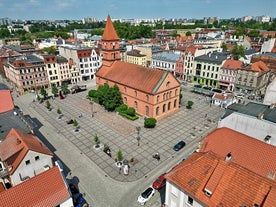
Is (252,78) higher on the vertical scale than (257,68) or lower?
lower

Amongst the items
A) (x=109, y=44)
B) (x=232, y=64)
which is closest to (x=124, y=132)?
(x=109, y=44)

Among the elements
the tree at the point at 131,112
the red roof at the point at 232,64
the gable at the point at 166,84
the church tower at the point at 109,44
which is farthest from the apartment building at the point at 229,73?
the tree at the point at 131,112

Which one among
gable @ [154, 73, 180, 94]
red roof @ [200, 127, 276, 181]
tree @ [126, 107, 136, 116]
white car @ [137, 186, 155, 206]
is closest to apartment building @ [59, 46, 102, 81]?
tree @ [126, 107, 136, 116]

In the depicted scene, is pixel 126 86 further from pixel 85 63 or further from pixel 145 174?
pixel 85 63

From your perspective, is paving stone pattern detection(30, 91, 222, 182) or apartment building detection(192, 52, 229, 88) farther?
apartment building detection(192, 52, 229, 88)

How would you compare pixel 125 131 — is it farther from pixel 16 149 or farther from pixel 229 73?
pixel 229 73

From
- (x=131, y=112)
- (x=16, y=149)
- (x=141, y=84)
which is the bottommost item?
(x=131, y=112)

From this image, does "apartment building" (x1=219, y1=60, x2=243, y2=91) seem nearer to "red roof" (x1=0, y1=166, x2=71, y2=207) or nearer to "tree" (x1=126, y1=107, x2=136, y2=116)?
"tree" (x1=126, y1=107, x2=136, y2=116)

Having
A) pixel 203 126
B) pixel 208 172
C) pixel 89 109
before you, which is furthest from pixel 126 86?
pixel 208 172
